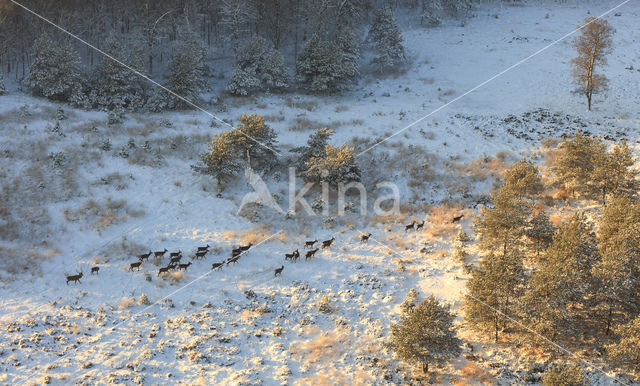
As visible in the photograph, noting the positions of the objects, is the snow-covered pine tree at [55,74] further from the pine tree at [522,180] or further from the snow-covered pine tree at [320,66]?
the pine tree at [522,180]

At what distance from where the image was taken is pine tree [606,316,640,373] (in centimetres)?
1579

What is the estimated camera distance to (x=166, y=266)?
24.9 m

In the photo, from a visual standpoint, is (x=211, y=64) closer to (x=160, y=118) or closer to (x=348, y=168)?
(x=160, y=118)

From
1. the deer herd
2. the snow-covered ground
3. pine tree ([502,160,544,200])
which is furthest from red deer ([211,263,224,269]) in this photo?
pine tree ([502,160,544,200])

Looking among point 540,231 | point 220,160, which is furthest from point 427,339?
point 220,160

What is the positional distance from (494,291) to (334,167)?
52.9 ft

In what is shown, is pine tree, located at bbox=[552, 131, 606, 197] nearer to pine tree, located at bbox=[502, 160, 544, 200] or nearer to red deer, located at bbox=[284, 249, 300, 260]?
pine tree, located at bbox=[502, 160, 544, 200]

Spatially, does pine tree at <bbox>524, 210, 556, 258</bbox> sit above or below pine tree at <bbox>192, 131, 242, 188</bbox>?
below

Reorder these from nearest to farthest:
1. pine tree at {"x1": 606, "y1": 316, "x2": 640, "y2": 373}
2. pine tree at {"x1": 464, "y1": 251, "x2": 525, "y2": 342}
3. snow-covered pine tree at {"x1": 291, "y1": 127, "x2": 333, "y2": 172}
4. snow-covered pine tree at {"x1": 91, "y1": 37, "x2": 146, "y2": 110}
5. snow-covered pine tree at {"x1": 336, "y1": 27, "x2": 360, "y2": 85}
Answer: pine tree at {"x1": 606, "y1": 316, "x2": 640, "y2": 373} → pine tree at {"x1": 464, "y1": 251, "x2": 525, "y2": 342} → snow-covered pine tree at {"x1": 291, "y1": 127, "x2": 333, "y2": 172} → snow-covered pine tree at {"x1": 91, "y1": 37, "x2": 146, "y2": 110} → snow-covered pine tree at {"x1": 336, "y1": 27, "x2": 360, "y2": 85}

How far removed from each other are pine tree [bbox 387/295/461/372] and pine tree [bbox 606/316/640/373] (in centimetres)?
559

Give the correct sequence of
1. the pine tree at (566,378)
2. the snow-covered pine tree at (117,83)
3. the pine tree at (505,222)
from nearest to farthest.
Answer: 1. the pine tree at (566,378)
2. the pine tree at (505,222)
3. the snow-covered pine tree at (117,83)

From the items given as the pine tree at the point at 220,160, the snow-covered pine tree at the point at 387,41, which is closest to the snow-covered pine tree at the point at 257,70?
the snow-covered pine tree at the point at 387,41

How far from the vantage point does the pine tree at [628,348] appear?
622 inches

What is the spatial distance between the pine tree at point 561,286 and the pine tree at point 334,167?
1611cm
